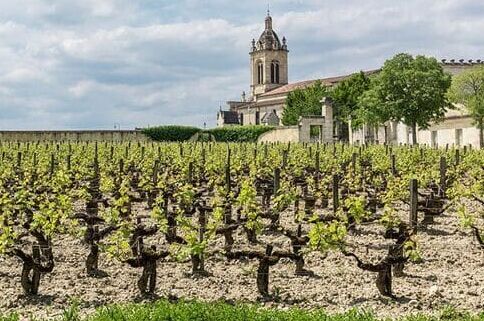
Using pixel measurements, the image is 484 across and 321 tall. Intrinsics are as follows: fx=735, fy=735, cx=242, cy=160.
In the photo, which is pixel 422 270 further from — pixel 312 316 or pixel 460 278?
pixel 312 316

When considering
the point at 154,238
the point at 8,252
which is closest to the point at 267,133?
the point at 154,238

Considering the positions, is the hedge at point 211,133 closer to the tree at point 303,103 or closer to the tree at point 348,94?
the tree at point 348,94

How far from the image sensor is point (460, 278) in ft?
28.8

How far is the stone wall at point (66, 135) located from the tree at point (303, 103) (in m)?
26.7

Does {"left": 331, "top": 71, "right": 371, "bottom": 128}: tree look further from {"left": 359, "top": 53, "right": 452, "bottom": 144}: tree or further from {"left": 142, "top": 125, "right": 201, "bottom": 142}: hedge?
{"left": 359, "top": 53, "right": 452, "bottom": 144}: tree

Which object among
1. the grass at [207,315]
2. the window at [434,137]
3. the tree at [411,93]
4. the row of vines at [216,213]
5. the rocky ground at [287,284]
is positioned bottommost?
the rocky ground at [287,284]

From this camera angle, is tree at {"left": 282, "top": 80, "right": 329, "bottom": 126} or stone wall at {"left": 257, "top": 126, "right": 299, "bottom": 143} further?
tree at {"left": 282, "top": 80, "right": 329, "bottom": 126}

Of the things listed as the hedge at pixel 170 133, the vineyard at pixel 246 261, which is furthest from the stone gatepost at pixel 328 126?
the vineyard at pixel 246 261

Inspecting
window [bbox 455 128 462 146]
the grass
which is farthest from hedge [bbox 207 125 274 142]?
the grass

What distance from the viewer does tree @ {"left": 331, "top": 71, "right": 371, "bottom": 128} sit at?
215 ft

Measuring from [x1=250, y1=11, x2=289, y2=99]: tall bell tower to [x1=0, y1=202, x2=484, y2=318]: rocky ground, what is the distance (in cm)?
10179

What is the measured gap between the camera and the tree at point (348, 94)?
65.4m

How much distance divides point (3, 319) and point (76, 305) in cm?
143

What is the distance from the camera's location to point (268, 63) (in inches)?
4449
